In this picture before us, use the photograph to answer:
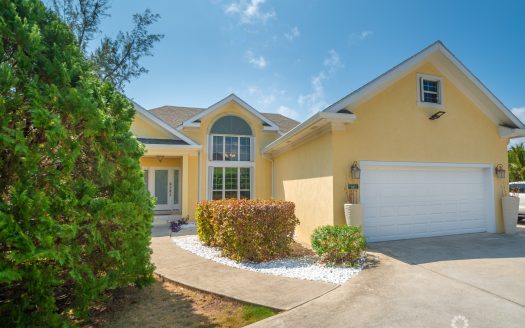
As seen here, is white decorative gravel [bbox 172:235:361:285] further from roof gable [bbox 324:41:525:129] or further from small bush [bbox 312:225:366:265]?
roof gable [bbox 324:41:525:129]

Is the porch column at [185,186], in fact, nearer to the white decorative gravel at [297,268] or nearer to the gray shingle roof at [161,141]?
the gray shingle roof at [161,141]

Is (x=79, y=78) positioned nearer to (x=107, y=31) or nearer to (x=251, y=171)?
(x=251, y=171)

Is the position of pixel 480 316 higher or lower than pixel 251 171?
lower

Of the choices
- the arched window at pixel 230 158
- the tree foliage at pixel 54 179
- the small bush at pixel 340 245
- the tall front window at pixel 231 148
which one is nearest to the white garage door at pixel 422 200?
the small bush at pixel 340 245

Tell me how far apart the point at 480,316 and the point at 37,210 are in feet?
18.9

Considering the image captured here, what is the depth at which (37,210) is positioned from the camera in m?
2.97

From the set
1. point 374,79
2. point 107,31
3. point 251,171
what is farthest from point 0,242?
point 107,31

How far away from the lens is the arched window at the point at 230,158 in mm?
14523

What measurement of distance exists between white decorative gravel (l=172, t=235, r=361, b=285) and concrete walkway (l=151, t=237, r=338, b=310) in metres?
0.24

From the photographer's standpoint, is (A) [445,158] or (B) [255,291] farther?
(A) [445,158]

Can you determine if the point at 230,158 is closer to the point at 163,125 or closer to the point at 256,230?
the point at 163,125

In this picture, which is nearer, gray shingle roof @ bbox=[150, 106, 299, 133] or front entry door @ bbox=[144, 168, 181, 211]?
front entry door @ bbox=[144, 168, 181, 211]

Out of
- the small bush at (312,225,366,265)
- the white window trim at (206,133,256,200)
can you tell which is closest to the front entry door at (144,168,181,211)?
the white window trim at (206,133,256,200)

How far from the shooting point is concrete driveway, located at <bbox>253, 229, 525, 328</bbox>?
152 inches
